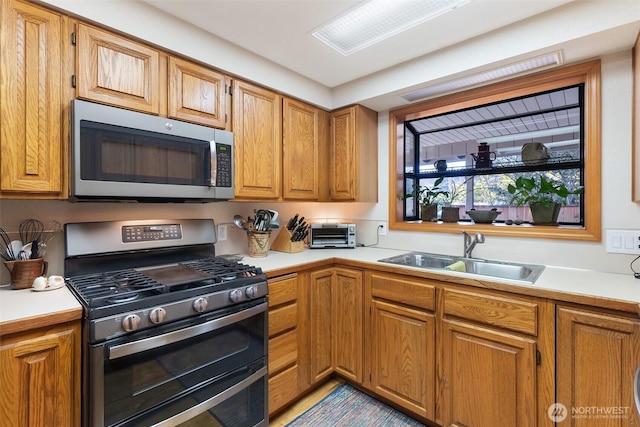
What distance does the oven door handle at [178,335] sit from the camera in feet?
3.69

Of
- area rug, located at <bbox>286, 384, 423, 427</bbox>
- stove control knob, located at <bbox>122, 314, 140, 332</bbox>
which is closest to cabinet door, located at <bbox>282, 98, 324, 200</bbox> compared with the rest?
stove control knob, located at <bbox>122, 314, 140, 332</bbox>

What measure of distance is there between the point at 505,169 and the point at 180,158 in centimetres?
214

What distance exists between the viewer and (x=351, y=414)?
1.88m

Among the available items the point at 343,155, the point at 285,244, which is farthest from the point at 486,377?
the point at 343,155

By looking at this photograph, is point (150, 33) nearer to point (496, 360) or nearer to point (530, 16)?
point (530, 16)

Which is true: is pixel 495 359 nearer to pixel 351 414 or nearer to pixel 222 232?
pixel 351 414

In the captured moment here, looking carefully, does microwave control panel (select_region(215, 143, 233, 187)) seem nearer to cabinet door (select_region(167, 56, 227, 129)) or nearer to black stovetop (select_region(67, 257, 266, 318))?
cabinet door (select_region(167, 56, 227, 129))

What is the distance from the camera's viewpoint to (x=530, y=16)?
162 centimetres

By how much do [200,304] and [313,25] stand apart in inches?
61.6

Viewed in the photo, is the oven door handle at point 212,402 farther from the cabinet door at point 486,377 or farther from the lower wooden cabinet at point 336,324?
the cabinet door at point 486,377

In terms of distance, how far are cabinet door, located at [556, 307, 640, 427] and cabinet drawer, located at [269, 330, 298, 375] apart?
1.31m

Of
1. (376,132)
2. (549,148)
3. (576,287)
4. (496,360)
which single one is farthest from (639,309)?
(376,132)

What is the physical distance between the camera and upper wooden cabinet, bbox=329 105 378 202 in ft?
8.19

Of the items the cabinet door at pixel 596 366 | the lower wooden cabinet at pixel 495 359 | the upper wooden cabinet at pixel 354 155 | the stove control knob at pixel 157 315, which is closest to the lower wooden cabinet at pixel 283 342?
the stove control knob at pixel 157 315
